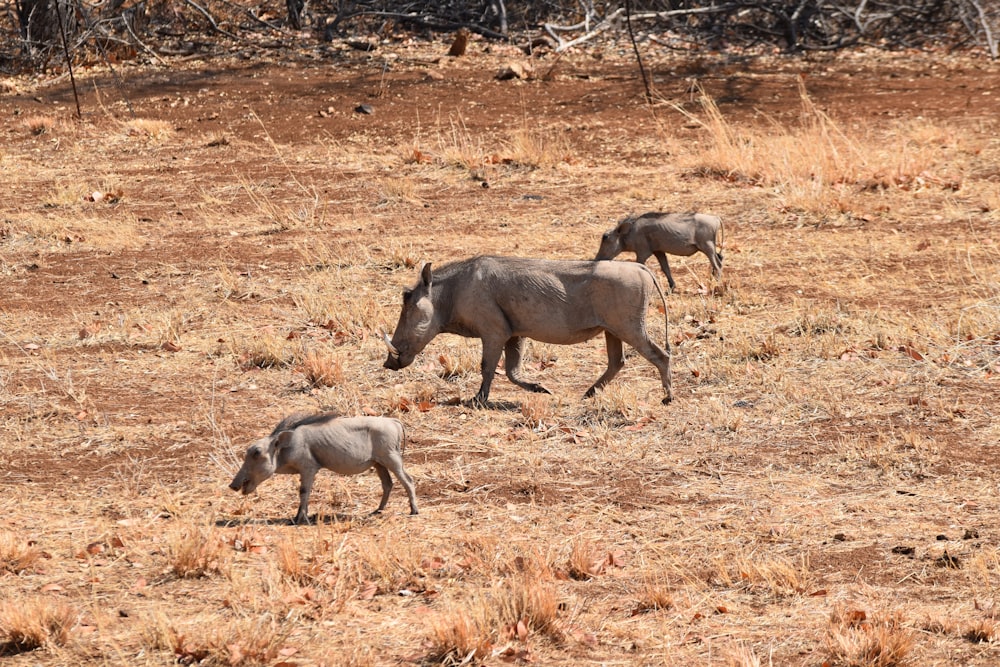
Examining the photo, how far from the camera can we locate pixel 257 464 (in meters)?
6.14

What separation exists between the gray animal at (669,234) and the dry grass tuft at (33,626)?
649 centimetres

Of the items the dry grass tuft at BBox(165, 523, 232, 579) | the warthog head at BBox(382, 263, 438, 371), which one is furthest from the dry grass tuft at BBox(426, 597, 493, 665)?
the warthog head at BBox(382, 263, 438, 371)

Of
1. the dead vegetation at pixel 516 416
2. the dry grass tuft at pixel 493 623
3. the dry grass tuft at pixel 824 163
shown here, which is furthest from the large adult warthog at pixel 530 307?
the dry grass tuft at pixel 824 163

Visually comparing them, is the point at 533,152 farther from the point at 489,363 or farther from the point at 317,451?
the point at 317,451

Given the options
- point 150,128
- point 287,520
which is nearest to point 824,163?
point 150,128

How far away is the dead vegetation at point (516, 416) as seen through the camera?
5.37 m

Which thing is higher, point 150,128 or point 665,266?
point 665,266

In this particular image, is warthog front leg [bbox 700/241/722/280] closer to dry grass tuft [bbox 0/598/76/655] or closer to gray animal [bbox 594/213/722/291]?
gray animal [bbox 594/213/722/291]

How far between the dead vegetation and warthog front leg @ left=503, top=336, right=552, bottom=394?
0.12 metres

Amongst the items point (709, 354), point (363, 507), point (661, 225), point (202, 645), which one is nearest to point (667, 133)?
point (661, 225)

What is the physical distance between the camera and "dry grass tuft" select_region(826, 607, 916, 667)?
15.9 ft

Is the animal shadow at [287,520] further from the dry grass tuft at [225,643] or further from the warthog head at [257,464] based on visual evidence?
the dry grass tuft at [225,643]

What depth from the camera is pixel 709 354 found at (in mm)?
9180

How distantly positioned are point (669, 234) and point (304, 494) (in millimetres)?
5382
